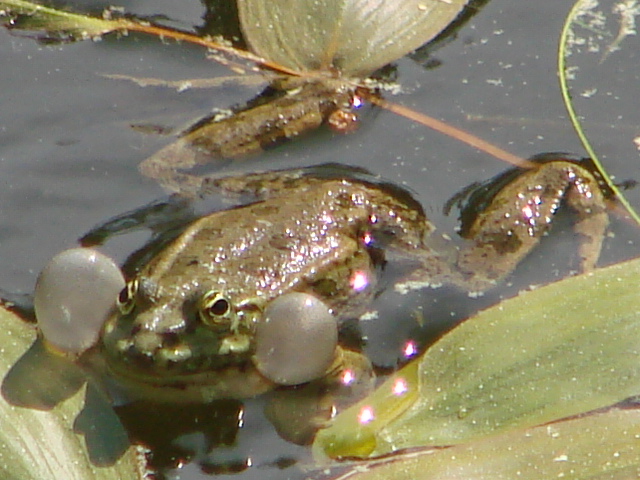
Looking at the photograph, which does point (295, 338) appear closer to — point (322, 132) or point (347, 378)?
point (347, 378)

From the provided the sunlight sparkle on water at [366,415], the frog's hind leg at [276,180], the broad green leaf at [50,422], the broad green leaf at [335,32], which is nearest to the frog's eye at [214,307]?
the broad green leaf at [50,422]

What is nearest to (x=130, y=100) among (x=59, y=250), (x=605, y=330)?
(x=59, y=250)

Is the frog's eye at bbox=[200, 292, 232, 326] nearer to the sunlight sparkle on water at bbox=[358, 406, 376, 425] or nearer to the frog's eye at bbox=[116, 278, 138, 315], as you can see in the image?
the frog's eye at bbox=[116, 278, 138, 315]

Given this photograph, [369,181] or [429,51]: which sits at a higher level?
[429,51]

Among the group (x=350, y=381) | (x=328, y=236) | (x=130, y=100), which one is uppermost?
(x=130, y=100)

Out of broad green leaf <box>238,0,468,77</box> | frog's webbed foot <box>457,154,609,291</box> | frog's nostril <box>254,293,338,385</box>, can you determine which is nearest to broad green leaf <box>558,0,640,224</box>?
frog's webbed foot <box>457,154,609,291</box>

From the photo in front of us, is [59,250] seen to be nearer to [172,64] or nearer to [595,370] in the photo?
[172,64]
